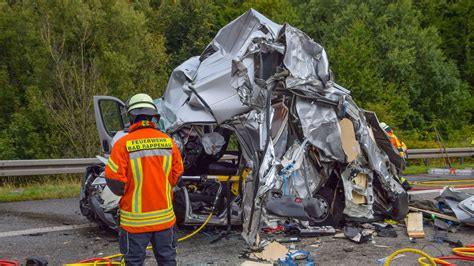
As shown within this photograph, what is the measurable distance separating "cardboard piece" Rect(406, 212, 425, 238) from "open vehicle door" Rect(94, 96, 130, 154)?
3.86 m

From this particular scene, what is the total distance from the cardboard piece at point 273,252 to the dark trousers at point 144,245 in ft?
5.42

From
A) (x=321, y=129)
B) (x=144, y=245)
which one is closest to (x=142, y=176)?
(x=144, y=245)

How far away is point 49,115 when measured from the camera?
734 inches

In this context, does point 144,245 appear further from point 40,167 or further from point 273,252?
point 40,167

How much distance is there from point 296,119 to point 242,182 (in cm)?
102

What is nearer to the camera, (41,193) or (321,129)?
(321,129)

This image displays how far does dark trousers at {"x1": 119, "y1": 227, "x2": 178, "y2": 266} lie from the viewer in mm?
3754

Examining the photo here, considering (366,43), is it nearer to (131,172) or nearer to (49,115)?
(49,115)

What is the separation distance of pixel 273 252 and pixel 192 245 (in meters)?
0.98

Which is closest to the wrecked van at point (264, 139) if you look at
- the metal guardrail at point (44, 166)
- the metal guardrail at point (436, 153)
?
the metal guardrail at point (44, 166)

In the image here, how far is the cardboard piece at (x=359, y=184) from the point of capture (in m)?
6.59

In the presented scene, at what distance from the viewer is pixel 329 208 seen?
6.58 metres

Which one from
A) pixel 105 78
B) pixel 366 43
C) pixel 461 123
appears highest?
pixel 366 43

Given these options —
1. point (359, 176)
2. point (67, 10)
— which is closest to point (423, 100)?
point (67, 10)
